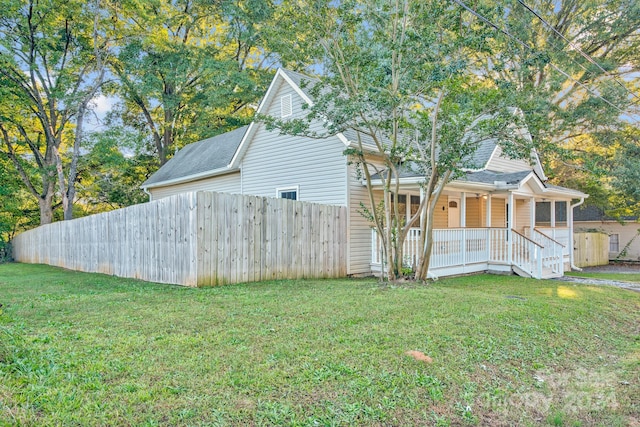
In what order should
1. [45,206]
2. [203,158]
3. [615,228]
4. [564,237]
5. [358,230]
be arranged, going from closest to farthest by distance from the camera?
[358,230], [564,237], [203,158], [615,228], [45,206]

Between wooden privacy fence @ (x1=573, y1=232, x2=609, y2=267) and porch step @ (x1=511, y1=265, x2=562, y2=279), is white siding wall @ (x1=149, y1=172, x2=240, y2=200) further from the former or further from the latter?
wooden privacy fence @ (x1=573, y1=232, x2=609, y2=267)

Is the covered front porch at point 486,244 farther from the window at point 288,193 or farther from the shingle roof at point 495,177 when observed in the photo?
the window at point 288,193

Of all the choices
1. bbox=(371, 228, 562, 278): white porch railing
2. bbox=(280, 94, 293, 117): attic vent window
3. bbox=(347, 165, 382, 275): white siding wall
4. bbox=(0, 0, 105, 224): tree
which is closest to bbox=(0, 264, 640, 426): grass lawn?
bbox=(371, 228, 562, 278): white porch railing

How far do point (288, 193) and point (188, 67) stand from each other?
1420cm

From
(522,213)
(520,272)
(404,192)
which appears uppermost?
(404,192)

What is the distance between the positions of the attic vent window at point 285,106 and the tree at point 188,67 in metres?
6.05

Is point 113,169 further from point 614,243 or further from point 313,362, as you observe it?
point 614,243

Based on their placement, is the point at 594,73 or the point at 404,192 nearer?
the point at 404,192

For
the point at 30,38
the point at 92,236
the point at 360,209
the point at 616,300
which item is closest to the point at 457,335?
the point at 616,300

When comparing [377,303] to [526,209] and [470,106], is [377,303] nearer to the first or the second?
[470,106]

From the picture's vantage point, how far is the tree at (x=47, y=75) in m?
18.2

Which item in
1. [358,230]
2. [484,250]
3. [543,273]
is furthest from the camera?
[484,250]

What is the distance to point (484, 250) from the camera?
12.4 m

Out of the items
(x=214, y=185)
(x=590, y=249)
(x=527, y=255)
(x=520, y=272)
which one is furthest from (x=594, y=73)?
(x=214, y=185)
